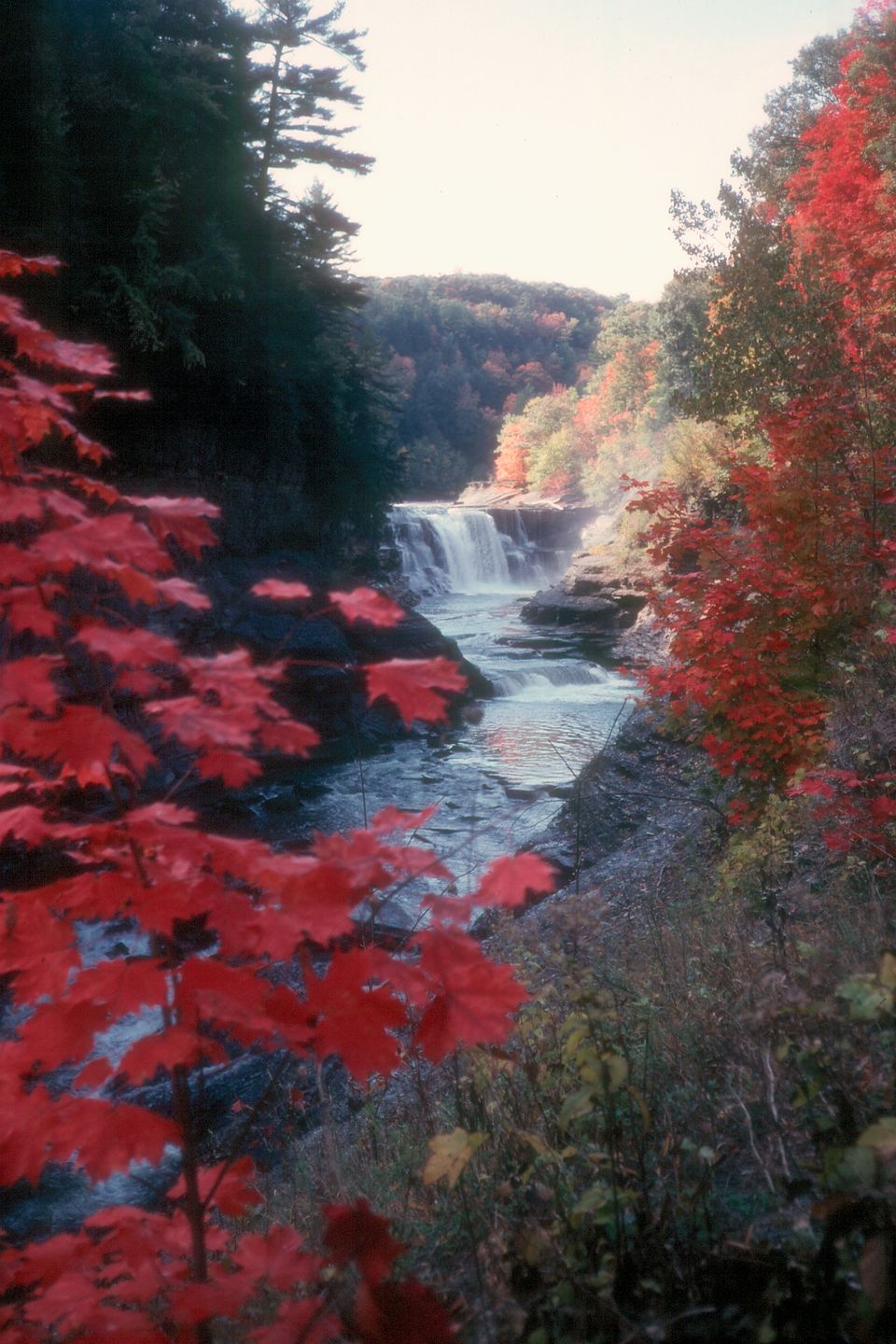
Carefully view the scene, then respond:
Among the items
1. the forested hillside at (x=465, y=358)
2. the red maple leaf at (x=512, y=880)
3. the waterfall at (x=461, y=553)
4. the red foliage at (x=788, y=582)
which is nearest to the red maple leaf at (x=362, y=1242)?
the red maple leaf at (x=512, y=880)

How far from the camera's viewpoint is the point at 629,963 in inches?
149

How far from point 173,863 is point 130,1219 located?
881 mm

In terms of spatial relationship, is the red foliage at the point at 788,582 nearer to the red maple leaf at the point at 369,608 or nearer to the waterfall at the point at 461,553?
the red maple leaf at the point at 369,608

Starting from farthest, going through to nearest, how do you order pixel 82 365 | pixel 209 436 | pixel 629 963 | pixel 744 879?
pixel 209 436, pixel 744 879, pixel 629 963, pixel 82 365

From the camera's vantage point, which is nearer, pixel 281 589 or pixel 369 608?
pixel 369 608

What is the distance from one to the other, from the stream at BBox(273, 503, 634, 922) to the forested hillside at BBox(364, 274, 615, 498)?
3371 cm

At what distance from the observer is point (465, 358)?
62.9 meters

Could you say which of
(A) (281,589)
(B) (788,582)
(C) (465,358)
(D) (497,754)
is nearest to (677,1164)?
(A) (281,589)

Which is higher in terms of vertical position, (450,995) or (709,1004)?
(450,995)

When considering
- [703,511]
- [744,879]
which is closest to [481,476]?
[703,511]

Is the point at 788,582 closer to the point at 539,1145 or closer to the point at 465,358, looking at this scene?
the point at 539,1145

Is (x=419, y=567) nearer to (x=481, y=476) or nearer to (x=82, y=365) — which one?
(x=82, y=365)

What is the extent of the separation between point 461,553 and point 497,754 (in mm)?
17528

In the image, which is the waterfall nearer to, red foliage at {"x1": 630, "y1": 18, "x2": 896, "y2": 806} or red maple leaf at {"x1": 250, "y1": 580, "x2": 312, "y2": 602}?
red foliage at {"x1": 630, "y1": 18, "x2": 896, "y2": 806}
